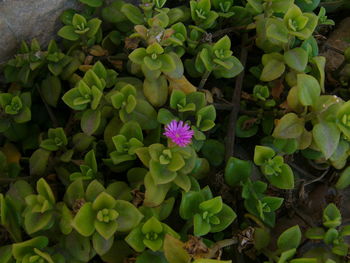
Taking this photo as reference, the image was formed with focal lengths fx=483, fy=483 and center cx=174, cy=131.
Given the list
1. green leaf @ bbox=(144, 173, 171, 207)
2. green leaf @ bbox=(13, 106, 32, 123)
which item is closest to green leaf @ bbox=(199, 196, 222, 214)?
green leaf @ bbox=(144, 173, 171, 207)

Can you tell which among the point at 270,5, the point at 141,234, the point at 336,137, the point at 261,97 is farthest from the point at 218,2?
the point at 141,234

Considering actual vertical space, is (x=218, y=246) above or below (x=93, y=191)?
below

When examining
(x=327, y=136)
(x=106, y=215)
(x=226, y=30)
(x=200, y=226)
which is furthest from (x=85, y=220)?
(x=226, y=30)

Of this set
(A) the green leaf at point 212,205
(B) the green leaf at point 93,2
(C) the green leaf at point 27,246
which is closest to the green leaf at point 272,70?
(A) the green leaf at point 212,205

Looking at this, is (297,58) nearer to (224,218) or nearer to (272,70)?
(272,70)

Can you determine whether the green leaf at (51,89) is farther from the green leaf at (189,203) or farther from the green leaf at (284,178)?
the green leaf at (284,178)

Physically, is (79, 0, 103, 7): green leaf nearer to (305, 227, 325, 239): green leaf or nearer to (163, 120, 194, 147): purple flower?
(163, 120, 194, 147): purple flower

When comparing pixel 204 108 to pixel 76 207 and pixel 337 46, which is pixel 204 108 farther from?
pixel 337 46
